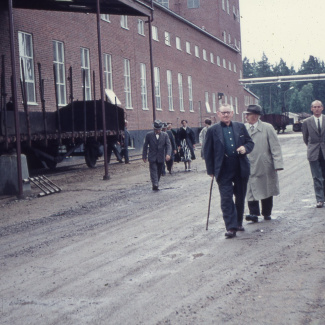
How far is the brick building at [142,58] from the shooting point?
25516mm

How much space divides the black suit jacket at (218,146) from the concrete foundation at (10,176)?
7933 millimetres

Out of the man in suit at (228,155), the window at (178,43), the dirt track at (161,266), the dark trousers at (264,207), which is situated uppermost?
the window at (178,43)

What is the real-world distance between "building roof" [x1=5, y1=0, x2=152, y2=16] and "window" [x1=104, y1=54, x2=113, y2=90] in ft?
27.1

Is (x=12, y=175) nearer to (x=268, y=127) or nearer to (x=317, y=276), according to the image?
(x=268, y=127)

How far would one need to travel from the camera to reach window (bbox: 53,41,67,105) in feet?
88.0

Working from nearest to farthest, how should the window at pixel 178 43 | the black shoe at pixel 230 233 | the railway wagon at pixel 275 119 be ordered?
the black shoe at pixel 230 233
the window at pixel 178 43
the railway wagon at pixel 275 119

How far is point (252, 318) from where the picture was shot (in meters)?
A: 4.40

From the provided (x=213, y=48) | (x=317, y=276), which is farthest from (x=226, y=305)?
(x=213, y=48)

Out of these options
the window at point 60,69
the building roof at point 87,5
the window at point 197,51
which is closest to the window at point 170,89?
the window at point 197,51

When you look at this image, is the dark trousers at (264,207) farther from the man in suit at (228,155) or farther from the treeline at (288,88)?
the treeline at (288,88)

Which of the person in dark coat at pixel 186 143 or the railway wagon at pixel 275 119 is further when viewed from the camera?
the railway wagon at pixel 275 119

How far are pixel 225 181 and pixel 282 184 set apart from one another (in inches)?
237

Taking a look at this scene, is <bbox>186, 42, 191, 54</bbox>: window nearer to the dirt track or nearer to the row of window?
the row of window

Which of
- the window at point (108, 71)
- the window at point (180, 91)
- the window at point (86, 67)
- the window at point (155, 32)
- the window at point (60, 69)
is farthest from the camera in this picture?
the window at point (180, 91)
